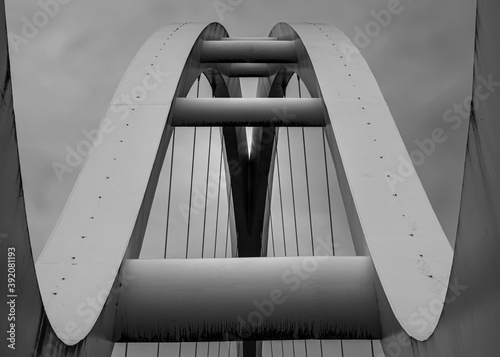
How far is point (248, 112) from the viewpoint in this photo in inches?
239

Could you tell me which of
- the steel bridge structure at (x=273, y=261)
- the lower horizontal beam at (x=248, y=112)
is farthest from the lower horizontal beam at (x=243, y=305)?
the lower horizontal beam at (x=248, y=112)

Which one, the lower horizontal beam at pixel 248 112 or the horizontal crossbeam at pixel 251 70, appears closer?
the lower horizontal beam at pixel 248 112

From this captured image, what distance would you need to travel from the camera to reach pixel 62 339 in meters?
2.33

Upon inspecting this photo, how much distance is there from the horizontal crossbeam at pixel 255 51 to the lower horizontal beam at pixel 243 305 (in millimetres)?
5780

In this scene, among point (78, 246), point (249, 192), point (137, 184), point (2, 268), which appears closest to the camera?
point (2, 268)

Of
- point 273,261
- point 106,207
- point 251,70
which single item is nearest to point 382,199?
point 273,261

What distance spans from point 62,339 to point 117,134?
247 cm

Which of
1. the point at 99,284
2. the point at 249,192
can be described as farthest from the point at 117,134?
the point at 249,192

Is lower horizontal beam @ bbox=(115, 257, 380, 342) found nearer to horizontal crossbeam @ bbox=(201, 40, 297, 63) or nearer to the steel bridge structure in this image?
the steel bridge structure

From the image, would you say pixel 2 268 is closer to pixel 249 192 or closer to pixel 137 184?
pixel 137 184

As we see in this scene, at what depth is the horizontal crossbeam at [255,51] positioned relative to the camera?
8.41 metres

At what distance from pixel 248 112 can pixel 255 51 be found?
271cm

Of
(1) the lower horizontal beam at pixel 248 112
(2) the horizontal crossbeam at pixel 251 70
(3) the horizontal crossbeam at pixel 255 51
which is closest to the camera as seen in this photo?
(1) the lower horizontal beam at pixel 248 112

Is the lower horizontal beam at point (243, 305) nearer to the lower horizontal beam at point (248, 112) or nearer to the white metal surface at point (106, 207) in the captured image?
the white metal surface at point (106, 207)
